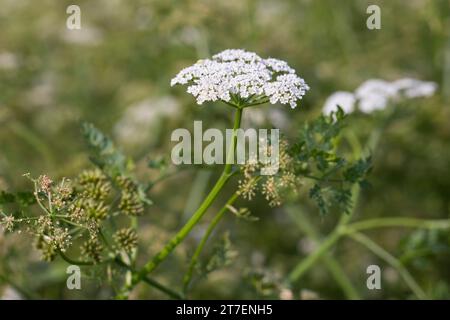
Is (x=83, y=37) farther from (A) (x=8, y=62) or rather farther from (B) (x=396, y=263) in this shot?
(B) (x=396, y=263)

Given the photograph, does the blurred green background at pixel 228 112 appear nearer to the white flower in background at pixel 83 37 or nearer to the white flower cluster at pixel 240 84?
the white flower in background at pixel 83 37

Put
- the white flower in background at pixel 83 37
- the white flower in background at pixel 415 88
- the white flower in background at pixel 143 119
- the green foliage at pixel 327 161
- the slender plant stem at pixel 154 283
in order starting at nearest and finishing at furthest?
the green foliage at pixel 327 161 < the slender plant stem at pixel 154 283 < the white flower in background at pixel 415 88 < the white flower in background at pixel 143 119 < the white flower in background at pixel 83 37

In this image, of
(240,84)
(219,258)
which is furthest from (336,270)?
(240,84)

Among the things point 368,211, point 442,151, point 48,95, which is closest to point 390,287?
point 368,211

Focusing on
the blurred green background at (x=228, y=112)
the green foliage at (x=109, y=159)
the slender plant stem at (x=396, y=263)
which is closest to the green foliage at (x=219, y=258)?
the green foliage at (x=109, y=159)

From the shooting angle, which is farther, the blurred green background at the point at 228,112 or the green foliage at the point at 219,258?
the blurred green background at the point at 228,112

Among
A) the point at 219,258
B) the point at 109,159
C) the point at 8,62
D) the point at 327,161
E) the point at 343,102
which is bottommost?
the point at 219,258

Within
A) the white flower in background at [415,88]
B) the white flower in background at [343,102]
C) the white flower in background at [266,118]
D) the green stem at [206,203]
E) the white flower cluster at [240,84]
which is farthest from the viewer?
the white flower in background at [266,118]
